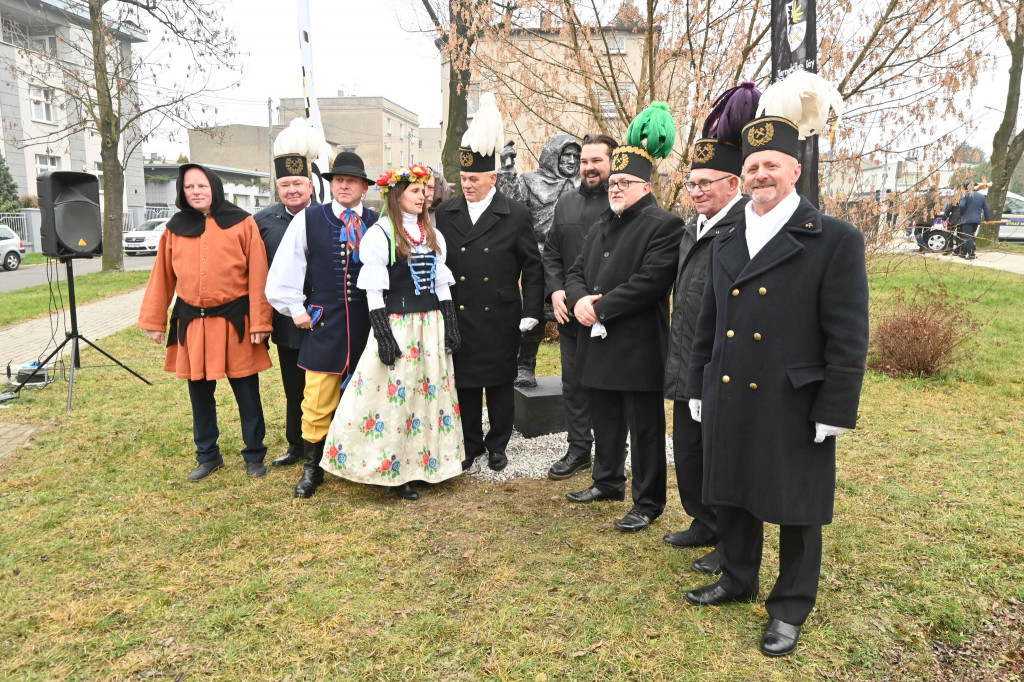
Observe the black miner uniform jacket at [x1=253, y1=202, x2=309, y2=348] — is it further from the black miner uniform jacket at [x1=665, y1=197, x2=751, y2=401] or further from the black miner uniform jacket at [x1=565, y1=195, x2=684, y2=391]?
the black miner uniform jacket at [x1=665, y1=197, x2=751, y2=401]

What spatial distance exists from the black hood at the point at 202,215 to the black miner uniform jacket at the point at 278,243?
9.8 inches

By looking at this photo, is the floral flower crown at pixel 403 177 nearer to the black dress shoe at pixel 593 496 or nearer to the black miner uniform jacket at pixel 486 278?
the black miner uniform jacket at pixel 486 278

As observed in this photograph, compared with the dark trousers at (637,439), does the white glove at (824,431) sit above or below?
above

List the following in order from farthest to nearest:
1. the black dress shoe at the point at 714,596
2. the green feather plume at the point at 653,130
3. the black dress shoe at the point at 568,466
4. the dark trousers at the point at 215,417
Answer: the black dress shoe at the point at 568,466, the dark trousers at the point at 215,417, the green feather plume at the point at 653,130, the black dress shoe at the point at 714,596

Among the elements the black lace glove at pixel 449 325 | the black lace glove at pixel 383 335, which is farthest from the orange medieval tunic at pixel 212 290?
the black lace glove at pixel 449 325

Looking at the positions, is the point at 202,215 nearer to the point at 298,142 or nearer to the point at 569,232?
the point at 298,142

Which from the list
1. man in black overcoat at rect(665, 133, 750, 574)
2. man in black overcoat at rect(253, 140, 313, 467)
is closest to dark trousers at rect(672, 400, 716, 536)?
man in black overcoat at rect(665, 133, 750, 574)

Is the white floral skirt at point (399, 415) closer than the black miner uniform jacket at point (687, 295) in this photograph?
No

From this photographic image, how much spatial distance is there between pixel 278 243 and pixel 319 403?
3.80ft

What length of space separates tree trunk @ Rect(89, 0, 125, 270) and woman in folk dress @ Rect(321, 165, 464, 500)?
14.5 meters

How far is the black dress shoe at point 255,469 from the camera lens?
466 centimetres

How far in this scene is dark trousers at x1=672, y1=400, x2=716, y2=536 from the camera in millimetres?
3346

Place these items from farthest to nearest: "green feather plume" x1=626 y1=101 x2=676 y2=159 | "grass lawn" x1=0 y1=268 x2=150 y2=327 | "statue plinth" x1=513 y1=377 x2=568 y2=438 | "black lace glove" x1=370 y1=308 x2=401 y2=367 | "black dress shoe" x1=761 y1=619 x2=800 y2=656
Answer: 1. "grass lawn" x1=0 y1=268 x2=150 y2=327
2. "statue plinth" x1=513 y1=377 x2=568 y2=438
3. "black lace glove" x1=370 y1=308 x2=401 y2=367
4. "green feather plume" x1=626 y1=101 x2=676 y2=159
5. "black dress shoe" x1=761 y1=619 x2=800 y2=656

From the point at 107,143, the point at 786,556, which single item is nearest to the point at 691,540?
the point at 786,556
